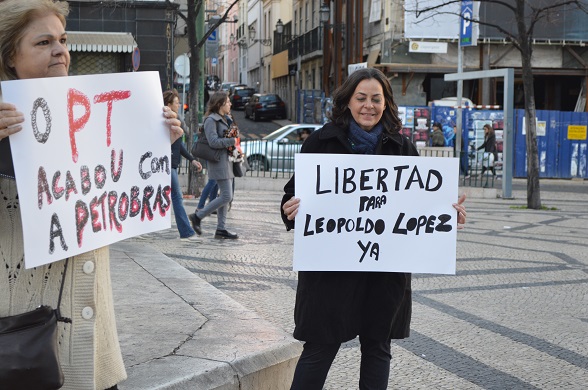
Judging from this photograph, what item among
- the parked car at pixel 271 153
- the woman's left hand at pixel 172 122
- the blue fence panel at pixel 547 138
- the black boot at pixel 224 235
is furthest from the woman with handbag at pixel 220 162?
the blue fence panel at pixel 547 138

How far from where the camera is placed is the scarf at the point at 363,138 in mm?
4105

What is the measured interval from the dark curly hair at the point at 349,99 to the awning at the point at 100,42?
22257 mm

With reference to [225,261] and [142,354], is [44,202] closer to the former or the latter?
[142,354]

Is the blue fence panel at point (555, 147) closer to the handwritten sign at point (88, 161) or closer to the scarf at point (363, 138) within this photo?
the scarf at point (363, 138)

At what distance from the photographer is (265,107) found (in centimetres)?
5006

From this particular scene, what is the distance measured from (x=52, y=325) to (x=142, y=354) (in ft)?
7.26

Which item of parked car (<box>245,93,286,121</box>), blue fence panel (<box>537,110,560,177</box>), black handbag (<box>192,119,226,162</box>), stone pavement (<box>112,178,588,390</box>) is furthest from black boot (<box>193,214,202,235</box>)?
parked car (<box>245,93,286,121</box>)

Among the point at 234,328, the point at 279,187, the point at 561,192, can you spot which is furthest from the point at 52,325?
the point at 561,192

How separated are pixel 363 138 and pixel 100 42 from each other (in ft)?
75.4

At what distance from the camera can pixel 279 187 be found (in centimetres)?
Answer: 2208

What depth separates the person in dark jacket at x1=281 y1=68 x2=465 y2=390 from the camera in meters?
3.93

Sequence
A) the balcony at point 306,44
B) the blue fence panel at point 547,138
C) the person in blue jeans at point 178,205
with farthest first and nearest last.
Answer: the balcony at point 306,44
the blue fence panel at point 547,138
the person in blue jeans at point 178,205

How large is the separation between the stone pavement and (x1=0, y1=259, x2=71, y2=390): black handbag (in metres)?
1.80

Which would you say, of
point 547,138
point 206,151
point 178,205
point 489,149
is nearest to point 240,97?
point 547,138
